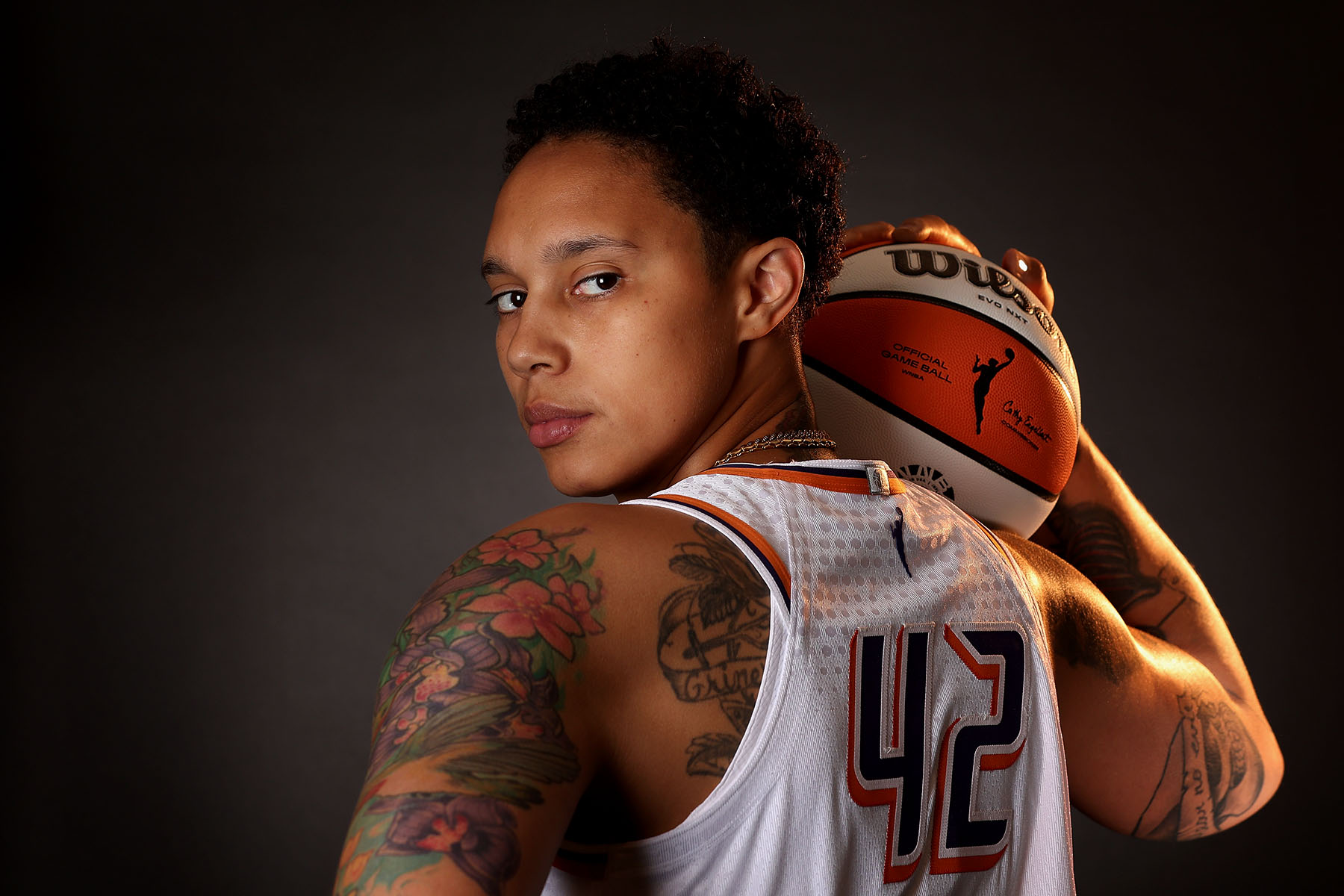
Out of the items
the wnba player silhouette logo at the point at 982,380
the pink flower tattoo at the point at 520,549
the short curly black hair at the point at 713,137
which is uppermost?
the short curly black hair at the point at 713,137

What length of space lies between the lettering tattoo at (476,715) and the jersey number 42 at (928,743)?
253mm

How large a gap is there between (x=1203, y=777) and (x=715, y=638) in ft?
2.67

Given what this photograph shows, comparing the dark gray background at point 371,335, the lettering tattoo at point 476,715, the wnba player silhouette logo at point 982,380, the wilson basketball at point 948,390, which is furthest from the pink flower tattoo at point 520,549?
the dark gray background at point 371,335

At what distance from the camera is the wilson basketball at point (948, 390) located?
1.41 meters

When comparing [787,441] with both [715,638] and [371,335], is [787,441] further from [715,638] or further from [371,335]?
[371,335]

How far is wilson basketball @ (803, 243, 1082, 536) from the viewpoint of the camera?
1409 mm

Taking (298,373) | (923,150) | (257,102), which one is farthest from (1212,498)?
(257,102)

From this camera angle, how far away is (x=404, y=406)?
13.0 ft

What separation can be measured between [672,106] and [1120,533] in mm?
947

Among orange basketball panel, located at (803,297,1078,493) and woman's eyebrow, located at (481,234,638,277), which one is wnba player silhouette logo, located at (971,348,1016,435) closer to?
orange basketball panel, located at (803,297,1078,493)

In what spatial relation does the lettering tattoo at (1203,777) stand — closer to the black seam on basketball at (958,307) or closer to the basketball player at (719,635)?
the basketball player at (719,635)

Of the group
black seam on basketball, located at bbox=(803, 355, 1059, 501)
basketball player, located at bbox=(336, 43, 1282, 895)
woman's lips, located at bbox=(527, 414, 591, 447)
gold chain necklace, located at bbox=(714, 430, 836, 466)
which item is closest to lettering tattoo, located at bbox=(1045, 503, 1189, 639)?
basketball player, located at bbox=(336, 43, 1282, 895)

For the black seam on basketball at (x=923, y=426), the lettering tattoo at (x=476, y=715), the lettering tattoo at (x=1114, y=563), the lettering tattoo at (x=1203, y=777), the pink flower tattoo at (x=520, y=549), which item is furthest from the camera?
the lettering tattoo at (x=1114, y=563)

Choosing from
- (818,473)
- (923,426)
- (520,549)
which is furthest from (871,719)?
(923,426)
